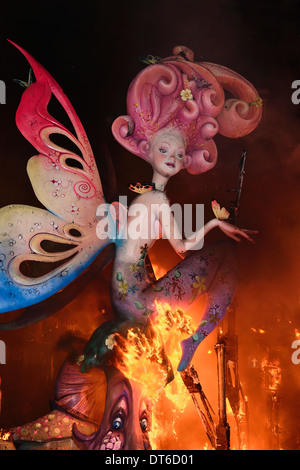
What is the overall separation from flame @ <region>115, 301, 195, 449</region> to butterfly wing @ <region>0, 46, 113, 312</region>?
24.7 inches

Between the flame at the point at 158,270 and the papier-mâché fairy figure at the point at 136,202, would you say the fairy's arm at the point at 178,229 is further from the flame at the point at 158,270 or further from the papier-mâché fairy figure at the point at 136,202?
the flame at the point at 158,270

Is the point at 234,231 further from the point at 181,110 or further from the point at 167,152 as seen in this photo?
the point at 181,110

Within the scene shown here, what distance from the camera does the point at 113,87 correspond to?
11.8ft

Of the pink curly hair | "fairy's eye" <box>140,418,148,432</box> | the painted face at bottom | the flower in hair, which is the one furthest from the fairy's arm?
"fairy's eye" <box>140,418,148,432</box>

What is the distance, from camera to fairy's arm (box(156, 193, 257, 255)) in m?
3.39

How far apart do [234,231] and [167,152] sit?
77 cm

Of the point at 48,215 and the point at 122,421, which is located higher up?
the point at 48,215

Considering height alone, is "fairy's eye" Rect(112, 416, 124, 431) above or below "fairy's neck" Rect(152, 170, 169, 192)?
below

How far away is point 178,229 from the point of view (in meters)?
3.42

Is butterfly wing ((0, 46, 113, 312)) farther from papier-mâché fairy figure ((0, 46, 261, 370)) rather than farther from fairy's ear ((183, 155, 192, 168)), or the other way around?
fairy's ear ((183, 155, 192, 168))

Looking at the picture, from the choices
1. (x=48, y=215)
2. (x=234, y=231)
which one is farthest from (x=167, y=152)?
(x=48, y=215)

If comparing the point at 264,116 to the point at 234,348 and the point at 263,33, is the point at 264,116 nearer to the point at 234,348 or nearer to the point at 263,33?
the point at 263,33

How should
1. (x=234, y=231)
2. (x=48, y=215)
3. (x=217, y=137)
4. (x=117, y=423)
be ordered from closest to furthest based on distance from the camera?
(x=117, y=423) → (x=48, y=215) → (x=234, y=231) → (x=217, y=137)
